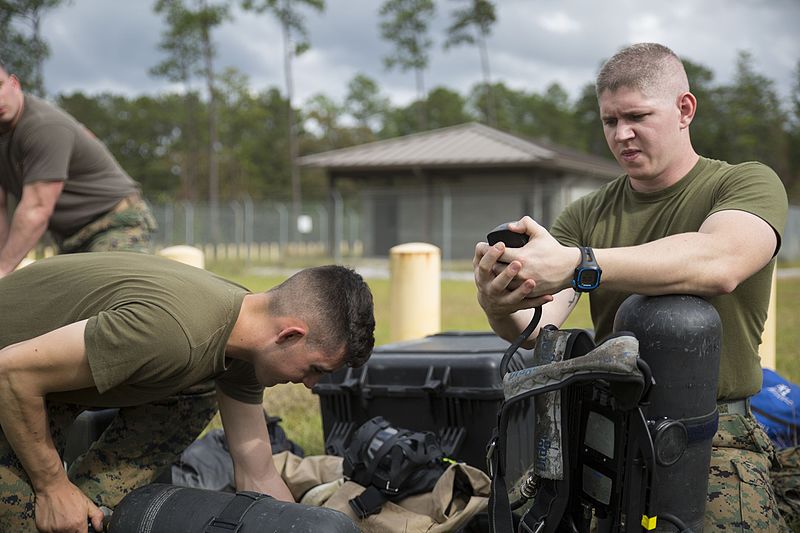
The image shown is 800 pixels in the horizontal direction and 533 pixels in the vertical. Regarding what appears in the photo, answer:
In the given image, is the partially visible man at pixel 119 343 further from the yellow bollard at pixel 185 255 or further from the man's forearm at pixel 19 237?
the yellow bollard at pixel 185 255

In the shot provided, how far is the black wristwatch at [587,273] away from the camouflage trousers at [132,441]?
5.64 ft

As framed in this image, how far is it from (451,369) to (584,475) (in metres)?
1.35

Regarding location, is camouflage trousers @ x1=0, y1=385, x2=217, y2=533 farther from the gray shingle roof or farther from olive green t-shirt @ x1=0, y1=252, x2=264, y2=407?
the gray shingle roof

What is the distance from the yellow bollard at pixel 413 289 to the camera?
5.21 meters

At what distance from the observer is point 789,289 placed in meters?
16.6

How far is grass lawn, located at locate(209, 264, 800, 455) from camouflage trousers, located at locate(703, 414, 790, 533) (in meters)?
2.50

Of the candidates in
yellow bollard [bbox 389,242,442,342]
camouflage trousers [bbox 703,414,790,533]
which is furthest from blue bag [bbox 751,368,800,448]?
yellow bollard [bbox 389,242,442,342]

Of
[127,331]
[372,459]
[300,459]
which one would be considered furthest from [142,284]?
[300,459]

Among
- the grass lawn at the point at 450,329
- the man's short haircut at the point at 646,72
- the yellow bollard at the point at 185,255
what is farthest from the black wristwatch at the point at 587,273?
the yellow bollard at the point at 185,255

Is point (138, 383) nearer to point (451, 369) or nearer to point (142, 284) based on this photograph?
point (142, 284)

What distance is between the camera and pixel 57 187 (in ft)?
14.4

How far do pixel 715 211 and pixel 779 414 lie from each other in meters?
1.86

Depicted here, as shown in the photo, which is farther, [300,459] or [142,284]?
[300,459]

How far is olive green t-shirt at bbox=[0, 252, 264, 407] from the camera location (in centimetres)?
237
